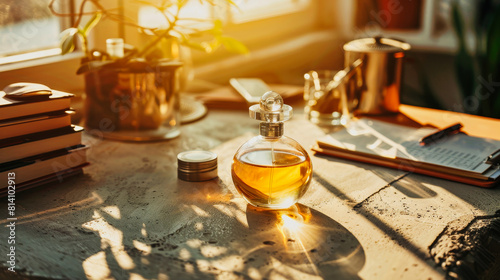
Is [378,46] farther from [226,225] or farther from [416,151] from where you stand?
[226,225]

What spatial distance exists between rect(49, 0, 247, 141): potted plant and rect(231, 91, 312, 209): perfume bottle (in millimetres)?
448

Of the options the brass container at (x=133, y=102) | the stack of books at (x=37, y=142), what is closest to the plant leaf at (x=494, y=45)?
the brass container at (x=133, y=102)

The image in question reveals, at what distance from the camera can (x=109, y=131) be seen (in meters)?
1.33

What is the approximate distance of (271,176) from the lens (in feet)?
2.91

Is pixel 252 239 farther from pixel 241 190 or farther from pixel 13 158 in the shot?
pixel 13 158

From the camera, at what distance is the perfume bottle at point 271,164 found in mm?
888

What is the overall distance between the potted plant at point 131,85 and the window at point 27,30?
198 mm

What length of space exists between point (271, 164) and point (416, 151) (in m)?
0.44

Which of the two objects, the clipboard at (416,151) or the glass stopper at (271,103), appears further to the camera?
the clipboard at (416,151)

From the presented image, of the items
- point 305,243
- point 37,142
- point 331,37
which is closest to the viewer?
point 305,243

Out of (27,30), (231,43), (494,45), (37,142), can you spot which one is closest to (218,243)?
(37,142)

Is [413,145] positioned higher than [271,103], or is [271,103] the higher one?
[271,103]

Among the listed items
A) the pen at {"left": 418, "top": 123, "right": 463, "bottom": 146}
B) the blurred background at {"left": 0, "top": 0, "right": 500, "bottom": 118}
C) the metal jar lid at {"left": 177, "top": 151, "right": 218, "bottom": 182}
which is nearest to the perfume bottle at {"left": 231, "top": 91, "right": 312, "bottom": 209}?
the metal jar lid at {"left": 177, "top": 151, "right": 218, "bottom": 182}

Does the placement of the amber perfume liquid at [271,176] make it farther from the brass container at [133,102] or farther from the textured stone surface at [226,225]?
the brass container at [133,102]
